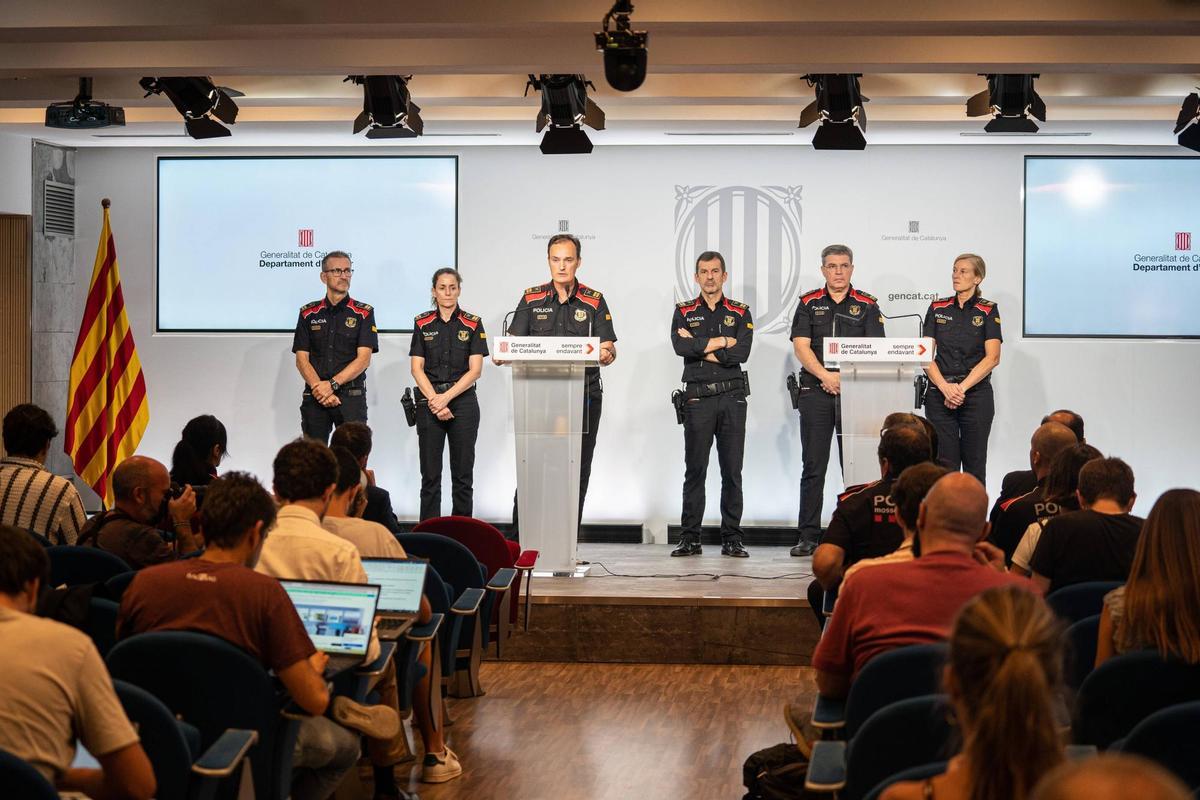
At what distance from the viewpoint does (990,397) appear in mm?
8391

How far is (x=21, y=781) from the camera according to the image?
2051 millimetres

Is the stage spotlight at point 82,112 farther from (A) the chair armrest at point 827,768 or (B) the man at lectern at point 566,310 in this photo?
(A) the chair armrest at point 827,768

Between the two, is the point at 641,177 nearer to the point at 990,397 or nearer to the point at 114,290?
the point at 990,397

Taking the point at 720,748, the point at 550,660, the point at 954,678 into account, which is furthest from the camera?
the point at 550,660

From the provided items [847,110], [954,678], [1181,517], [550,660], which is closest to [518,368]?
[550,660]

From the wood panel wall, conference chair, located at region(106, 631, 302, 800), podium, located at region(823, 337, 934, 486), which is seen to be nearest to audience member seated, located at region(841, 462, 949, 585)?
conference chair, located at region(106, 631, 302, 800)

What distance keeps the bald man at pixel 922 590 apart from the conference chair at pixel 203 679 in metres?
1.39

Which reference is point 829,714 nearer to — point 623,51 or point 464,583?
point 464,583

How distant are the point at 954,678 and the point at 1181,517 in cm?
153

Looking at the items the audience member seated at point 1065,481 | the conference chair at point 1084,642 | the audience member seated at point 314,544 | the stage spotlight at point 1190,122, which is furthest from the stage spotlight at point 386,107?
the conference chair at point 1084,642

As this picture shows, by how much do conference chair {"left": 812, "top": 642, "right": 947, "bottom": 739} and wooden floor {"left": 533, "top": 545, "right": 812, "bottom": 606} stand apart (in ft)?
12.0

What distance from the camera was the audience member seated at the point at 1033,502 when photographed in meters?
4.98

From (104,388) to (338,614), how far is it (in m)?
6.02

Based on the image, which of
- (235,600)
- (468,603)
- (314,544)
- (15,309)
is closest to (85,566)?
(314,544)
